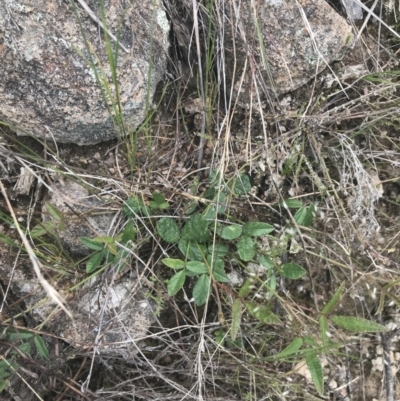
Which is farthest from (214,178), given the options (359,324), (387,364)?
(387,364)

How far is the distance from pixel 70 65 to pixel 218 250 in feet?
2.07

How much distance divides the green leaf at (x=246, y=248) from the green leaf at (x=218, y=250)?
4cm

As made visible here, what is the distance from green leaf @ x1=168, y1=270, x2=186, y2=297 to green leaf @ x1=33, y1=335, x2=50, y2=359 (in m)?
0.39

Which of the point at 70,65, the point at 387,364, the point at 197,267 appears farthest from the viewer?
the point at 387,364

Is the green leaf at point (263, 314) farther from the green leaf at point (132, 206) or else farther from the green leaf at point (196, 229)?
the green leaf at point (132, 206)

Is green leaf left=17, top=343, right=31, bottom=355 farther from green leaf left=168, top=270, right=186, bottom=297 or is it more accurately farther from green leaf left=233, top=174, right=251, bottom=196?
green leaf left=233, top=174, right=251, bottom=196

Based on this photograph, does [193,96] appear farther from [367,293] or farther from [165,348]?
[367,293]

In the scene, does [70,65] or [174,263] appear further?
[174,263]

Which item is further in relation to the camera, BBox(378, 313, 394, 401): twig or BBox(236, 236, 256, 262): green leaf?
BBox(378, 313, 394, 401): twig

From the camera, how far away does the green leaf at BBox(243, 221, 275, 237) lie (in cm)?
130

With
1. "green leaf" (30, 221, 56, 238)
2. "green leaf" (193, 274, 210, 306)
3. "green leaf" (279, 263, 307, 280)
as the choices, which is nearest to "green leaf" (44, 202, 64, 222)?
"green leaf" (30, 221, 56, 238)

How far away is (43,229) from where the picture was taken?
130 centimetres

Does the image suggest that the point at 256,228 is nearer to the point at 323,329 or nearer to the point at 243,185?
the point at 243,185

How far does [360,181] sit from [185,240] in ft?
1.82
